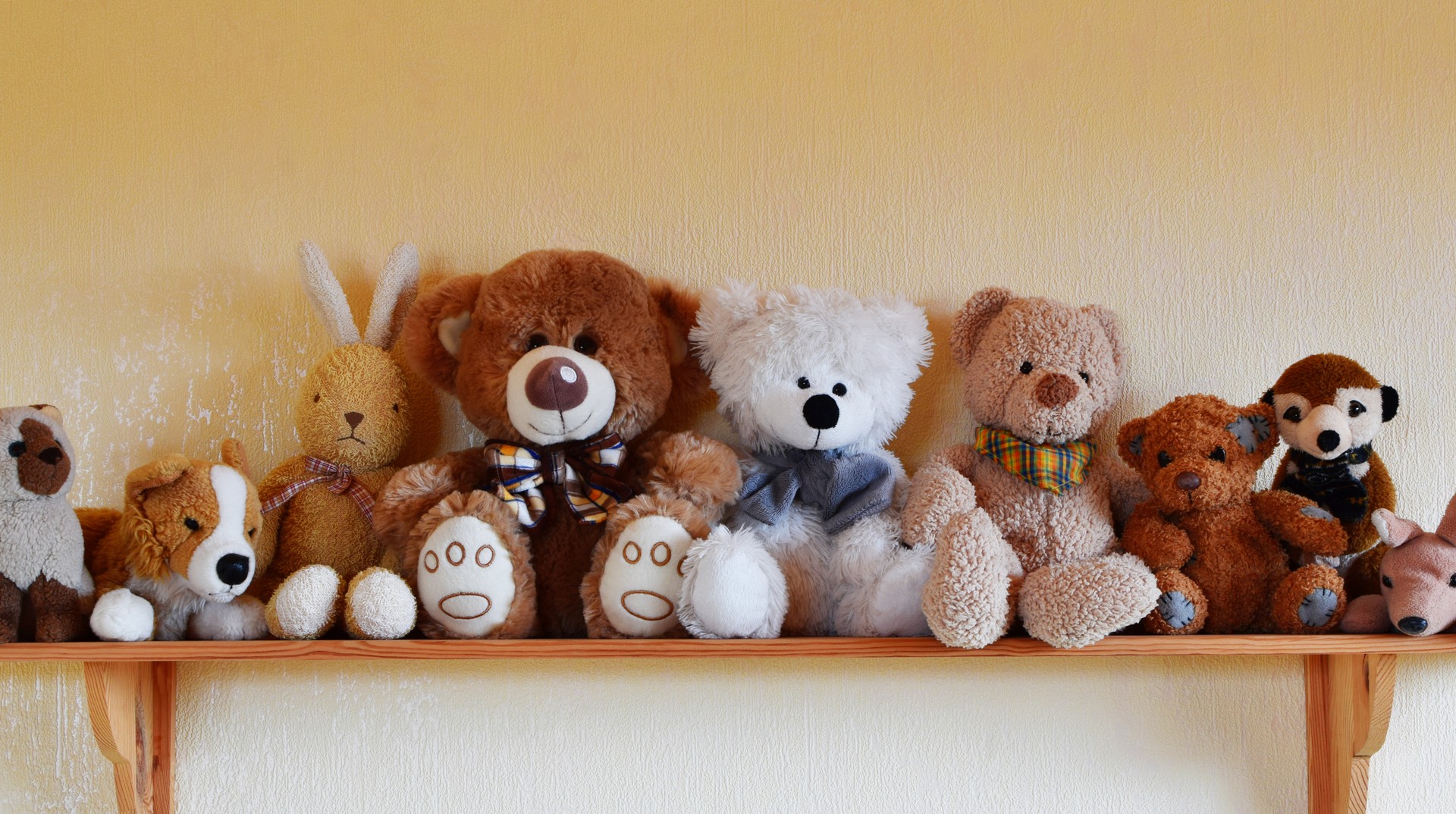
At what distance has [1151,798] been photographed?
1.06 m

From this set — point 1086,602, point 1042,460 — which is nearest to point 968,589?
point 1086,602

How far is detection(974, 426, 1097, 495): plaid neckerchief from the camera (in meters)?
0.98

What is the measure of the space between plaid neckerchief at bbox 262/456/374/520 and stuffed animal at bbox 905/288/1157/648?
53 cm

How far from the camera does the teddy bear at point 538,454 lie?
36.5 inches

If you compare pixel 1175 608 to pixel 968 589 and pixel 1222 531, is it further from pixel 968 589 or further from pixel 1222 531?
pixel 968 589

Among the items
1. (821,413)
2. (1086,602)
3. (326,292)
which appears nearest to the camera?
(1086,602)

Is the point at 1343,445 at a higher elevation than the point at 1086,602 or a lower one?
higher

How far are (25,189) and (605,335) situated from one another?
735mm

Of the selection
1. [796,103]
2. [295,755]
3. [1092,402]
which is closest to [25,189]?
[295,755]

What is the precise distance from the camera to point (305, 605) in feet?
3.04

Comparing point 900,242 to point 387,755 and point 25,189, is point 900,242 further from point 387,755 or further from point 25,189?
point 25,189

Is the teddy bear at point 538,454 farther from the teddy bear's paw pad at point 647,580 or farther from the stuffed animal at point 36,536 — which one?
the stuffed animal at point 36,536

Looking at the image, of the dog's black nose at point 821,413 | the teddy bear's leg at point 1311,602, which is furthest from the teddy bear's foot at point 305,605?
the teddy bear's leg at point 1311,602

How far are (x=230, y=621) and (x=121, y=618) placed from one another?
9cm
